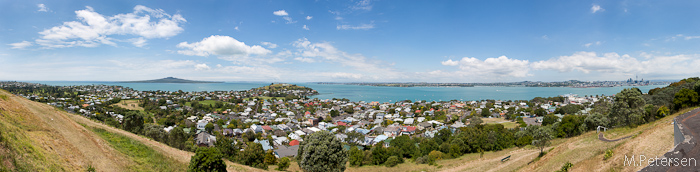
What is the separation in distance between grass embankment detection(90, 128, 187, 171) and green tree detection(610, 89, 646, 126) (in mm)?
28349

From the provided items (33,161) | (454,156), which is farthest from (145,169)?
(454,156)

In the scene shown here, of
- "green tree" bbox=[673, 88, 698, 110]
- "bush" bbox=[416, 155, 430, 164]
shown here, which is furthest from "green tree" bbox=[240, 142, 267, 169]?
"green tree" bbox=[673, 88, 698, 110]

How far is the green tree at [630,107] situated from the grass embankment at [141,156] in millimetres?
28349

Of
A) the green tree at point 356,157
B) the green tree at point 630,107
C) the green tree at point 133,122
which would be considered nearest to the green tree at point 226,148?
the green tree at point 356,157

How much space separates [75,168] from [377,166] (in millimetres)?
17562

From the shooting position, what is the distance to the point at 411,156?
77.6ft

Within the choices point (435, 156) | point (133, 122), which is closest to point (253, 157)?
point (435, 156)

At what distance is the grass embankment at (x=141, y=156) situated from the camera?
1020 centimetres

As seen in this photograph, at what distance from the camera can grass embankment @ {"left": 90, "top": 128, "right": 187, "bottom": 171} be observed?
402 inches

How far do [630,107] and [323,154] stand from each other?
75.6 ft

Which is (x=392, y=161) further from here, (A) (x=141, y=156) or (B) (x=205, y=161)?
(A) (x=141, y=156)

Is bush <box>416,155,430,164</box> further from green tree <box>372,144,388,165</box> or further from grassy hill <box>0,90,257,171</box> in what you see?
grassy hill <box>0,90,257,171</box>

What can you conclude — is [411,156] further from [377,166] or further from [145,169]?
[145,169]

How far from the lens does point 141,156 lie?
1108 centimetres
